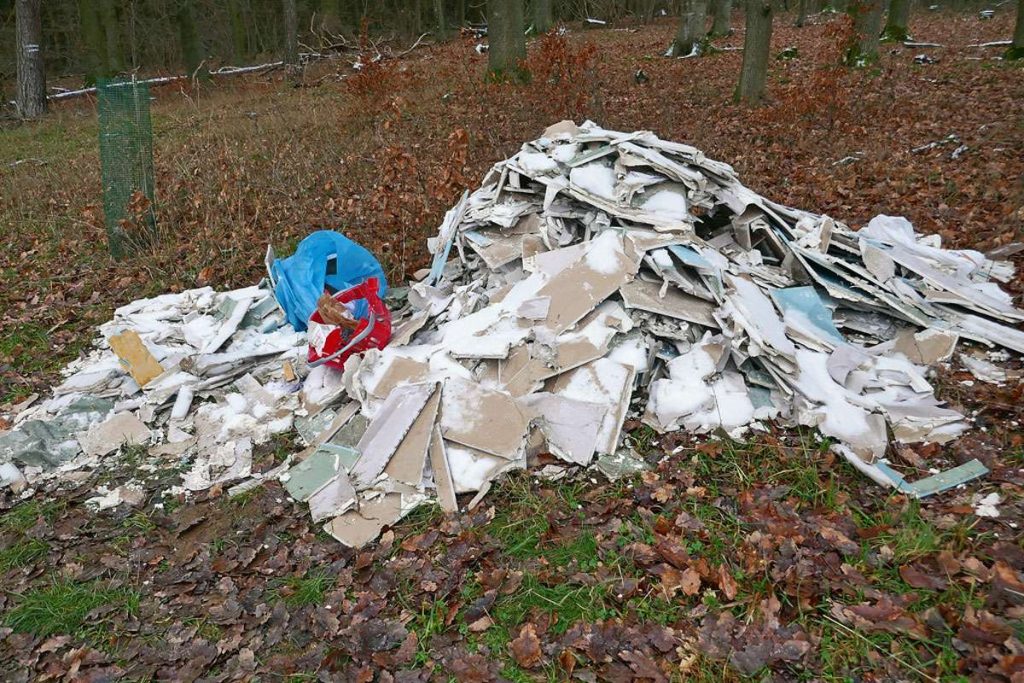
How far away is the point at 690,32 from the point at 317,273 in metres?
14.6

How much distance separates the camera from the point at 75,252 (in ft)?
24.6

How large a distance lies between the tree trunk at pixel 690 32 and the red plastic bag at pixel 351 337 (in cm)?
1441

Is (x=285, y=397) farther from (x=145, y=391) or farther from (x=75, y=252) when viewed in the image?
(x=75, y=252)

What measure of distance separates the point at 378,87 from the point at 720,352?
753 centimetres

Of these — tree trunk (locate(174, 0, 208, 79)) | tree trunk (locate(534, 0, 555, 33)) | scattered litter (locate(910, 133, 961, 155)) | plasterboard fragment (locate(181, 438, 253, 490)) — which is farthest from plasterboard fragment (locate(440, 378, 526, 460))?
tree trunk (locate(174, 0, 208, 79))

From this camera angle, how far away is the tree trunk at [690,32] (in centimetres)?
1675

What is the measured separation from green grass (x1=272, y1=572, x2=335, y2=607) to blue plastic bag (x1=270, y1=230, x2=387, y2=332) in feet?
8.21

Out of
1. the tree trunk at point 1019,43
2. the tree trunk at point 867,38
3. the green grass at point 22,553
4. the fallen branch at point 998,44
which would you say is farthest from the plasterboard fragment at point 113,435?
the fallen branch at point 998,44

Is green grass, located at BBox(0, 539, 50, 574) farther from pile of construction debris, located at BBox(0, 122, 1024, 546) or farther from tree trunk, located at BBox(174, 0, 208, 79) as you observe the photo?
tree trunk, located at BBox(174, 0, 208, 79)

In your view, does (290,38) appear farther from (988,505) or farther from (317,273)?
(988,505)

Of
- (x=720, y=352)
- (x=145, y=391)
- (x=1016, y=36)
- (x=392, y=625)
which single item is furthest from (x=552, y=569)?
(x=1016, y=36)

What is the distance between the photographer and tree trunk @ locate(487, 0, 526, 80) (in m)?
11.4

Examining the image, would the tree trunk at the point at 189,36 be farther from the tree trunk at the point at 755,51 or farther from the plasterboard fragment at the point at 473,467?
the plasterboard fragment at the point at 473,467

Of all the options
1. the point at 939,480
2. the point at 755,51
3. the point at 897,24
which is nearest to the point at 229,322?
the point at 939,480
